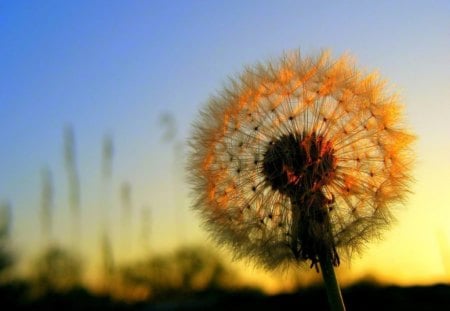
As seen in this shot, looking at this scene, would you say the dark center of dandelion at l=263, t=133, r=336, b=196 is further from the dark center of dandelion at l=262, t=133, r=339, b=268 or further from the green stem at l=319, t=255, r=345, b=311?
the green stem at l=319, t=255, r=345, b=311

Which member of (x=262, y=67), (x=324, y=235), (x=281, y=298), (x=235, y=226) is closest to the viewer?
(x=324, y=235)

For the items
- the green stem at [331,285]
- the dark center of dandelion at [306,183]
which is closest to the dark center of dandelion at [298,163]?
the dark center of dandelion at [306,183]

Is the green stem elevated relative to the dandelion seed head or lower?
lower

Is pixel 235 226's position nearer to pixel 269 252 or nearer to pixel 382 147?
pixel 269 252

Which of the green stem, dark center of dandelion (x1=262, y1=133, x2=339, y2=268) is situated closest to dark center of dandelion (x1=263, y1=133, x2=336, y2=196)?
dark center of dandelion (x1=262, y1=133, x2=339, y2=268)

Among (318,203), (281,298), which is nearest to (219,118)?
(318,203)

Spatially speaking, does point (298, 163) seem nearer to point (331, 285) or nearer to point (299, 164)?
point (299, 164)

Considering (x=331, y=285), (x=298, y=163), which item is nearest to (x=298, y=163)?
(x=298, y=163)
